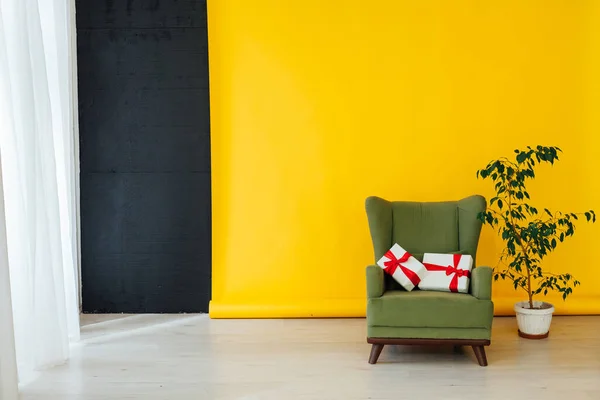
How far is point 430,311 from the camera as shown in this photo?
346 centimetres

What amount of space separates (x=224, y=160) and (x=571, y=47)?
2785 mm

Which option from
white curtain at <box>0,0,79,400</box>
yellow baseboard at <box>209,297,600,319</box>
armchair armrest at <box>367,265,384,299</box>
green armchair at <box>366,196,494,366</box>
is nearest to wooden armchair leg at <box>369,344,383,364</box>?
green armchair at <box>366,196,494,366</box>

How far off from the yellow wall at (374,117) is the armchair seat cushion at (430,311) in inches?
43.4

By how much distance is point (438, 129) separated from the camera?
4625 millimetres

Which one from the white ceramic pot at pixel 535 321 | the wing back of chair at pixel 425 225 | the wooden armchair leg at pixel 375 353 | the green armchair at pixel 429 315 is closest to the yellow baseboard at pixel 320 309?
the white ceramic pot at pixel 535 321

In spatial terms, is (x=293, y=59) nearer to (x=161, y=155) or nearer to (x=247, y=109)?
(x=247, y=109)

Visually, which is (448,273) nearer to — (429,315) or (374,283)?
(429,315)

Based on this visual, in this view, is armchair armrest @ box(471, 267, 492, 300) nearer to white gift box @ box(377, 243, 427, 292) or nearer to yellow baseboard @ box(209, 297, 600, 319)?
white gift box @ box(377, 243, 427, 292)

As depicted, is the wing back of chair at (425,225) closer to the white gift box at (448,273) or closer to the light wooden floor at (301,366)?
the white gift box at (448,273)

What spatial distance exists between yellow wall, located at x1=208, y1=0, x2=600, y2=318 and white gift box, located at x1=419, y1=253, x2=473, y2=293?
2.87ft

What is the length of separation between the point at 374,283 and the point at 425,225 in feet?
2.48

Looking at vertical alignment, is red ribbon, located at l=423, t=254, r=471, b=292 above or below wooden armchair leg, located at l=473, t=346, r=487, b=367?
above

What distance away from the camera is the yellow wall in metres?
4.59

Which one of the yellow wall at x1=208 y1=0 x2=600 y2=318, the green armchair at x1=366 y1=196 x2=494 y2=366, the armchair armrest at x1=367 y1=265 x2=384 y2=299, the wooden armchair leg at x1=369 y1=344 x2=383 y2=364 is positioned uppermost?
the yellow wall at x1=208 y1=0 x2=600 y2=318
